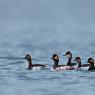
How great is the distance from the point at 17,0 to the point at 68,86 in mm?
156599

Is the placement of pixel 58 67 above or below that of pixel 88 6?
below

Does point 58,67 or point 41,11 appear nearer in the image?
point 58,67

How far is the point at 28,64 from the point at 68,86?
645 centimetres

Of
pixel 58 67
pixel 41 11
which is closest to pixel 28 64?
pixel 58 67

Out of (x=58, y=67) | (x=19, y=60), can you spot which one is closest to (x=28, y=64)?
(x=58, y=67)

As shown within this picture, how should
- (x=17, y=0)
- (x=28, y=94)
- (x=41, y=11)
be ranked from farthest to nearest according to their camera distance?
(x=17, y=0) → (x=41, y=11) → (x=28, y=94)

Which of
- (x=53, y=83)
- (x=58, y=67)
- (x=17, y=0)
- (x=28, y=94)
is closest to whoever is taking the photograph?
(x=28, y=94)

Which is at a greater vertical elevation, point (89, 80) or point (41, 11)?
point (41, 11)

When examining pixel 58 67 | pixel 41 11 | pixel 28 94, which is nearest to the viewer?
pixel 28 94

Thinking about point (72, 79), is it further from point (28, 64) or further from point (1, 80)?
point (28, 64)

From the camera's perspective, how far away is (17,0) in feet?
612

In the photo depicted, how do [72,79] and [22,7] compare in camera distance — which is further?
[22,7]

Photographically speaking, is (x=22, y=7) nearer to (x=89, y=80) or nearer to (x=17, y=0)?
(x=17, y=0)

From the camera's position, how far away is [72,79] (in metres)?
32.2
